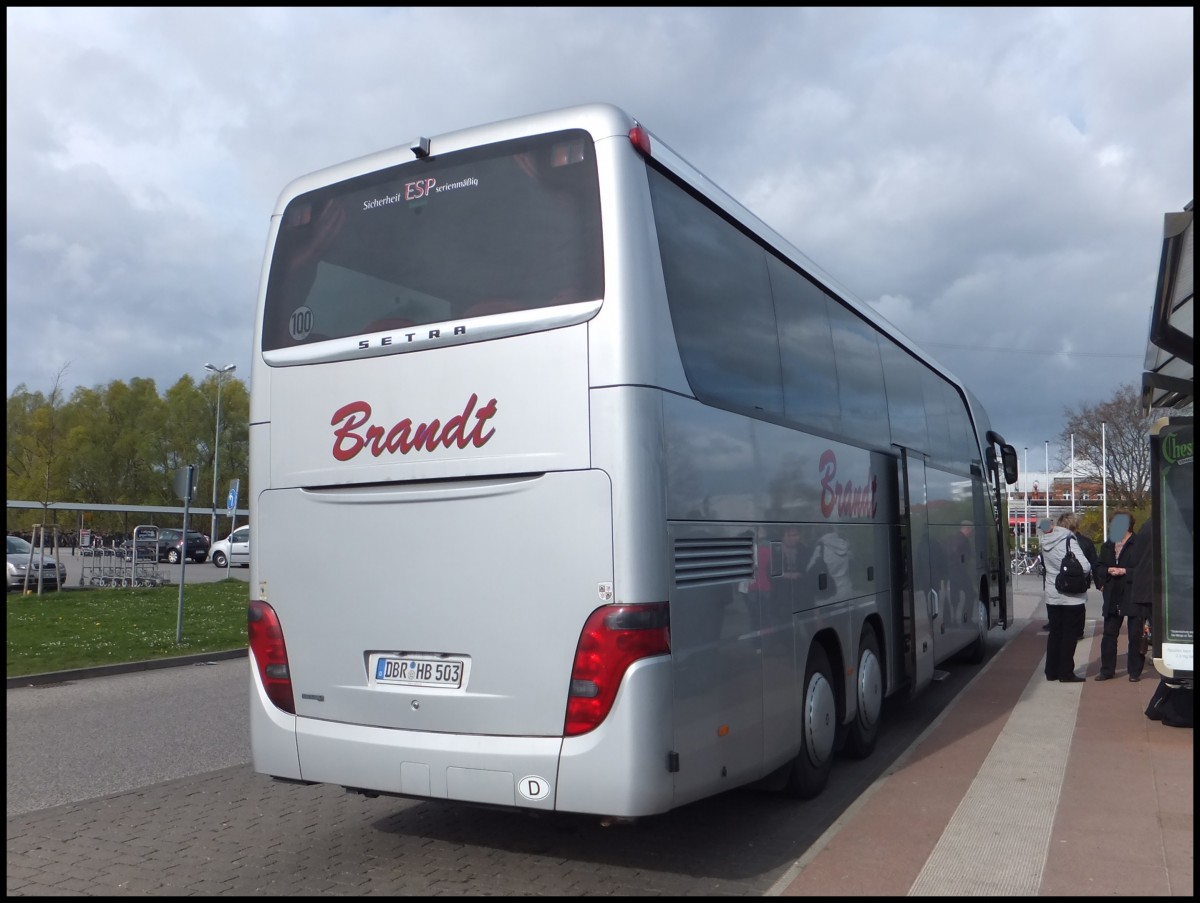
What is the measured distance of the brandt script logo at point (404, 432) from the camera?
17.4 feet

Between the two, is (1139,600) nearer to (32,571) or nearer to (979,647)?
(979,647)


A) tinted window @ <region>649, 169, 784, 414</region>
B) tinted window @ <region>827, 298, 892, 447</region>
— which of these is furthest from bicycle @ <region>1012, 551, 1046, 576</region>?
tinted window @ <region>649, 169, 784, 414</region>

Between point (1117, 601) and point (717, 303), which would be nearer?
point (717, 303)

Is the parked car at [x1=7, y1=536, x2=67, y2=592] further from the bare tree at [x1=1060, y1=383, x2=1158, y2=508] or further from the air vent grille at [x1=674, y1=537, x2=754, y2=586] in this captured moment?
the bare tree at [x1=1060, y1=383, x2=1158, y2=508]

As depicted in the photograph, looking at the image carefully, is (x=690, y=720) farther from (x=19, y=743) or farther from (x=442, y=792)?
(x=19, y=743)

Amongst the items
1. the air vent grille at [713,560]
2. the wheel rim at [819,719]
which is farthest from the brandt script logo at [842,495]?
the air vent grille at [713,560]

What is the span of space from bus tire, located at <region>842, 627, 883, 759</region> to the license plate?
3.65 m

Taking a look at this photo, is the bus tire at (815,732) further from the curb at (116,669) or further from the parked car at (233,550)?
the parked car at (233,550)

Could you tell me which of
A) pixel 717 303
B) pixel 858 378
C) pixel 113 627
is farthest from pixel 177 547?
pixel 717 303

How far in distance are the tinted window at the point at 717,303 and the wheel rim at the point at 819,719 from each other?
1.83 m

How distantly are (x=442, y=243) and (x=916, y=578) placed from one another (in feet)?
19.3

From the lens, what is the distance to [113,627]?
1827cm

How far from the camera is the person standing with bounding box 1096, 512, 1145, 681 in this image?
1223cm

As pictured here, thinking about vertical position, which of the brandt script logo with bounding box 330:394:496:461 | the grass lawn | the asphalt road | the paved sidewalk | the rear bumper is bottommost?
the asphalt road
